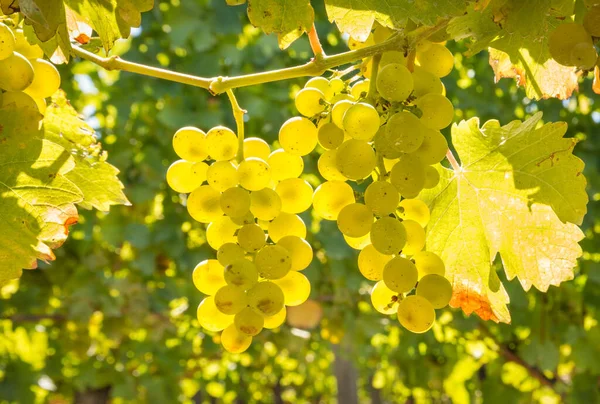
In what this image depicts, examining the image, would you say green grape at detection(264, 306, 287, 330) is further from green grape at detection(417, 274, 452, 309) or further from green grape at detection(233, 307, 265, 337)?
green grape at detection(417, 274, 452, 309)

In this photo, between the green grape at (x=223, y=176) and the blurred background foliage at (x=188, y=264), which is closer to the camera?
the green grape at (x=223, y=176)

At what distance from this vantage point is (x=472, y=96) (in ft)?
9.32

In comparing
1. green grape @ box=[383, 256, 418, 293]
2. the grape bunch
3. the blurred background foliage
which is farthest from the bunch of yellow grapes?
the blurred background foliage

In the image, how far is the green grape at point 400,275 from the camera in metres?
0.59

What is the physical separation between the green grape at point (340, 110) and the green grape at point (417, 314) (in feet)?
0.55

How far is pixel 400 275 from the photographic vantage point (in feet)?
1.94

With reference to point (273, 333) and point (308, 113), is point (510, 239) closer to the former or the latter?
point (308, 113)

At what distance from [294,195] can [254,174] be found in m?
0.05

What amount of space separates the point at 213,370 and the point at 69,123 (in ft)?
19.8

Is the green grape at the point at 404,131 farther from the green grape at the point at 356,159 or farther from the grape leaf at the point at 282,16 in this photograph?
the grape leaf at the point at 282,16


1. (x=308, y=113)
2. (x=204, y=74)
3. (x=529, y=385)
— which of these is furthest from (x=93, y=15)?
(x=529, y=385)

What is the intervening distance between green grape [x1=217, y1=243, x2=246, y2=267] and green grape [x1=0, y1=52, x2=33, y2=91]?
0.23 meters

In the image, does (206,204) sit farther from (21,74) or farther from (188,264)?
(188,264)

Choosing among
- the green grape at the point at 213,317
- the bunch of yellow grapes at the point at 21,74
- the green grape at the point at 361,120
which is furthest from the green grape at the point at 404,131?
the bunch of yellow grapes at the point at 21,74
